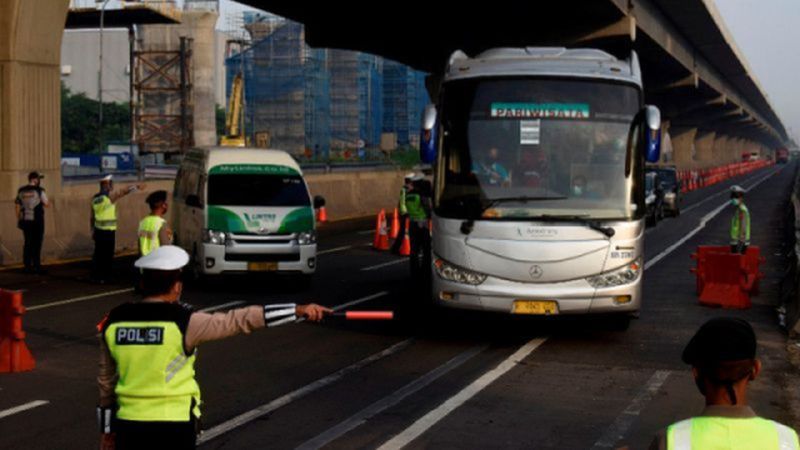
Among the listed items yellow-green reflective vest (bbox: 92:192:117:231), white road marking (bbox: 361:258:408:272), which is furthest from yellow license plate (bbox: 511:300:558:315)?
white road marking (bbox: 361:258:408:272)

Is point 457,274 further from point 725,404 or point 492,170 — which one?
point 725,404

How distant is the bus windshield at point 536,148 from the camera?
13.8 meters

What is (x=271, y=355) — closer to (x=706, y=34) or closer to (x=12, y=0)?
(x=12, y=0)

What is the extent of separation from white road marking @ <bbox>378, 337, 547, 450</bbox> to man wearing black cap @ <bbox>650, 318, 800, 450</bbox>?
215 inches

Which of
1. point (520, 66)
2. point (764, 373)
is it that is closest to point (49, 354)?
point (520, 66)

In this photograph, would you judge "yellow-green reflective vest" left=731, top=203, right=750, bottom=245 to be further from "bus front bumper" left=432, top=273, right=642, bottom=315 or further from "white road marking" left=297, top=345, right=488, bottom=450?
"white road marking" left=297, top=345, right=488, bottom=450

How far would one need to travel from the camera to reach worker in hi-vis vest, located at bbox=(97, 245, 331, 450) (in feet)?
17.3

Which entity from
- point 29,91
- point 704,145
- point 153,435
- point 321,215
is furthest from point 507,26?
point 704,145

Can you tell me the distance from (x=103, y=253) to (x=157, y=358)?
49.5 feet

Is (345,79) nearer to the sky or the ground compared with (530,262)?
nearer to the sky

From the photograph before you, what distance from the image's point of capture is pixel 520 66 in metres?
14.4

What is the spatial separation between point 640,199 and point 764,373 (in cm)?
258

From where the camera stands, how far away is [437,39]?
40625 millimetres

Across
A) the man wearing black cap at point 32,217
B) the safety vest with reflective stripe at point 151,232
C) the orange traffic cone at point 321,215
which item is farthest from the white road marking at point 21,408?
the orange traffic cone at point 321,215
